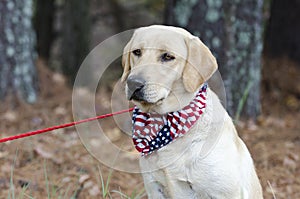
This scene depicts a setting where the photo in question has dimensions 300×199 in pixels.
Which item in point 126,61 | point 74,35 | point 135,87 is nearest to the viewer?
point 135,87

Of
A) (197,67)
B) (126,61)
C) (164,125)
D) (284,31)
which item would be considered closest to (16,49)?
(126,61)

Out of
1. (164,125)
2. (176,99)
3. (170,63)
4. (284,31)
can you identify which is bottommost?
(284,31)

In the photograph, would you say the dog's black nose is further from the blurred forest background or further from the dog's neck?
the blurred forest background

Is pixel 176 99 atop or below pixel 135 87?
below

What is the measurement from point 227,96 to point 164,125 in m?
3.33

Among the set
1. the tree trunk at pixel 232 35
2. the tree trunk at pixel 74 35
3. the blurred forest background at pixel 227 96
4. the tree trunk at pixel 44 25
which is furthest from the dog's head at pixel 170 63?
the tree trunk at pixel 44 25

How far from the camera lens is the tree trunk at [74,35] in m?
9.98

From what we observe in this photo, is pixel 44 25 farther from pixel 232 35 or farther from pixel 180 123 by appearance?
pixel 180 123

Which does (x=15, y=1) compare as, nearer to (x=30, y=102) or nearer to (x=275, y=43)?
(x=30, y=102)

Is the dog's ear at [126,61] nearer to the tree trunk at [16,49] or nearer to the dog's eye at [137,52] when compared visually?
the dog's eye at [137,52]

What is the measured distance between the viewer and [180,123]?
10.4 ft

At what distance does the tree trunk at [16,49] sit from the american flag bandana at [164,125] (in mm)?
3535

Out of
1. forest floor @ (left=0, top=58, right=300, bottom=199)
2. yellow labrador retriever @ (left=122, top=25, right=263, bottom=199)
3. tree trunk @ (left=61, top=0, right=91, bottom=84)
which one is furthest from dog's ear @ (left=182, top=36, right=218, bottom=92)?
tree trunk @ (left=61, top=0, right=91, bottom=84)

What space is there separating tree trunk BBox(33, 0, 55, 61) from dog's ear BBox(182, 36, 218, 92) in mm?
8838
